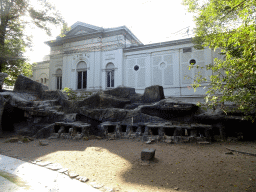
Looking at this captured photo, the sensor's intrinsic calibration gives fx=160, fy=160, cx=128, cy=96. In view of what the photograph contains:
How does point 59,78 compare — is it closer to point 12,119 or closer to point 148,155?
point 12,119

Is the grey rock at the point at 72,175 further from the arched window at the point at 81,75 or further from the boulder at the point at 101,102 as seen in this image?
the arched window at the point at 81,75

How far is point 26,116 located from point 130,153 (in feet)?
28.1

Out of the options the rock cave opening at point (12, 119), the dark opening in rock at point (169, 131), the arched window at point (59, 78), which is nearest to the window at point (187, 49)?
the dark opening in rock at point (169, 131)

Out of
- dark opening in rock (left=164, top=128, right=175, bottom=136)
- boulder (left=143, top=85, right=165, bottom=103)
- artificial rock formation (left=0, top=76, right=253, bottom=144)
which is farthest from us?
boulder (left=143, top=85, right=165, bottom=103)

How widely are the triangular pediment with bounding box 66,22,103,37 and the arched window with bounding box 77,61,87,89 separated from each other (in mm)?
4510

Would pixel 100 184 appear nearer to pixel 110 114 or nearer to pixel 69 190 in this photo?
pixel 69 190

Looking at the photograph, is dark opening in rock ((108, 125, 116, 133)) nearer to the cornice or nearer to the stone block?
the stone block

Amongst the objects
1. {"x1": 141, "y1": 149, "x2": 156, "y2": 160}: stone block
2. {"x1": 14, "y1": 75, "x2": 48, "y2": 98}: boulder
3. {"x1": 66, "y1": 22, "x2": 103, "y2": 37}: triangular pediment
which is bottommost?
{"x1": 141, "y1": 149, "x2": 156, "y2": 160}: stone block

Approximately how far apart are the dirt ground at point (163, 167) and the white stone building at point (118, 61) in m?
13.2

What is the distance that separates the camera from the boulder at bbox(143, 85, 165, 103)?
1094 cm

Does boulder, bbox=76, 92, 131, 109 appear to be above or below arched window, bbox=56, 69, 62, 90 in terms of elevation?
below

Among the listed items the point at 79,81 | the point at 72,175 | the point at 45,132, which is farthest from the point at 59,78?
the point at 72,175

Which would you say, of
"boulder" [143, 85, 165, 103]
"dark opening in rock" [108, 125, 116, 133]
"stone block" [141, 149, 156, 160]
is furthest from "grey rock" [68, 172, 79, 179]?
"boulder" [143, 85, 165, 103]

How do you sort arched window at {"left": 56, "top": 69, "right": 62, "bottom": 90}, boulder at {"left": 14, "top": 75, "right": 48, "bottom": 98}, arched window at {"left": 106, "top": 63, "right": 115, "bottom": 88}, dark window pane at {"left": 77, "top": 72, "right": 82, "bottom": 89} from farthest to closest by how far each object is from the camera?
1. arched window at {"left": 56, "top": 69, "right": 62, "bottom": 90}
2. dark window pane at {"left": 77, "top": 72, "right": 82, "bottom": 89}
3. arched window at {"left": 106, "top": 63, "right": 115, "bottom": 88}
4. boulder at {"left": 14, "top": 75, "right": 48, "bottom": 98}
